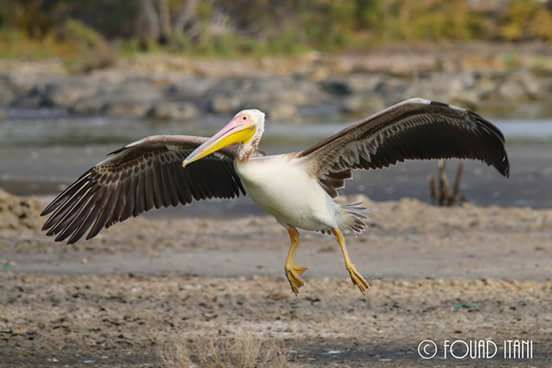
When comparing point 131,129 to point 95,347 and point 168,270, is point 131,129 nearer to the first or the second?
point 168,270

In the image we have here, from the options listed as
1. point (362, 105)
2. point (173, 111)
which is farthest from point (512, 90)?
point (173, 111)

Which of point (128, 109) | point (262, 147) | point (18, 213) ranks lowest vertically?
point (128, 109)

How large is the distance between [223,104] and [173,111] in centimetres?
202

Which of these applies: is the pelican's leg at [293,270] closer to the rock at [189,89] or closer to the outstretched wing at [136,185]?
the outstretched wing at [136,185]

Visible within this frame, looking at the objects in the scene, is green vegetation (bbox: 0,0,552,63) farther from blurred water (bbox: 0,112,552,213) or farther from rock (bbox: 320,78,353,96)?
blurred water (bbox: 0,112,552,213)

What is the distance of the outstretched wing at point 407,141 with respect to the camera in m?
7.98

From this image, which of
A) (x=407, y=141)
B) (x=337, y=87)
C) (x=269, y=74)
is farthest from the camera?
(x=269, y=74)

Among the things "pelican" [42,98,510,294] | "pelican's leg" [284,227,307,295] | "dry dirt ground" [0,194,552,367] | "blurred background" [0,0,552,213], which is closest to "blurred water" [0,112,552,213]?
A: "blurred background" [0,0,552,213]

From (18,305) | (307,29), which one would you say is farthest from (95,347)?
(307,29)

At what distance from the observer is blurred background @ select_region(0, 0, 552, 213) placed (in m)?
21.8

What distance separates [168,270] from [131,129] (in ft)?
59.8

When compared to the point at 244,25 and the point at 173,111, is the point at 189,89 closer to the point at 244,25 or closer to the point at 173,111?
the point at 173,111

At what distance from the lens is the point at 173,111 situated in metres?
32.7

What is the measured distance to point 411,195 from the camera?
671 inches
